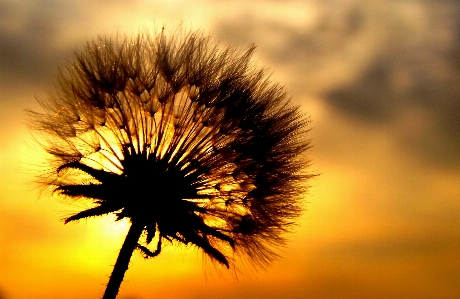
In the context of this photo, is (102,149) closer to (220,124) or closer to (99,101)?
(99,101)

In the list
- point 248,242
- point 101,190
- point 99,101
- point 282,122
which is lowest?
point 248,242

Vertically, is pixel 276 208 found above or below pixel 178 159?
below

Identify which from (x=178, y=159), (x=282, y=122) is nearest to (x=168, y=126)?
(x=178, y=159)

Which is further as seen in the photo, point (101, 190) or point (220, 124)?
point (220, 124)

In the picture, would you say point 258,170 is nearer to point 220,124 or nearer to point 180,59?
point 220,124

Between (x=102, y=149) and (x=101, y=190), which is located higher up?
(x=102, y=149)

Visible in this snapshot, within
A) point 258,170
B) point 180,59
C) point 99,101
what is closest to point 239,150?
point 258,170
